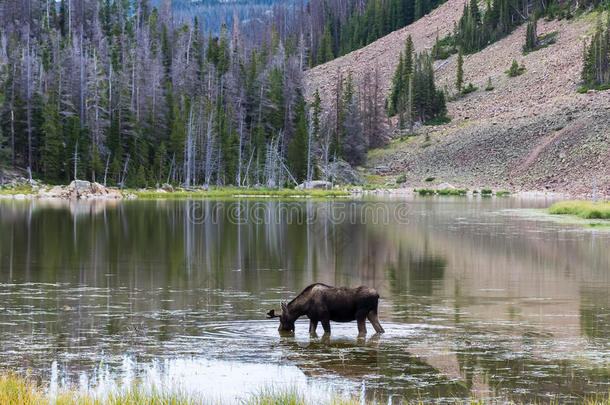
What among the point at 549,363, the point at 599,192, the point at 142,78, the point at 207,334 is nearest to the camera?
the point at 549,363

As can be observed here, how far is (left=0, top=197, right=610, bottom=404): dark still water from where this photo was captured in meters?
10.6

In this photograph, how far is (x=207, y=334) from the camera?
13.6 metres

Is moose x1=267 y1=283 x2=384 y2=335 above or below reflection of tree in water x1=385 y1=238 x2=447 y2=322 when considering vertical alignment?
above

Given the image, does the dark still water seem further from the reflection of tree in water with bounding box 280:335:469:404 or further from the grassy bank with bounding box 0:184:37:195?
the grassy bank with bounding box 0:184:37:195

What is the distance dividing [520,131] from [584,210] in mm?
69323

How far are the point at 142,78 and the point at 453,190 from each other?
4916 centimetres

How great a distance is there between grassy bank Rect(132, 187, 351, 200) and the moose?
221 ft

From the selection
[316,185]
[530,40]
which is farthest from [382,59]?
[316,185]

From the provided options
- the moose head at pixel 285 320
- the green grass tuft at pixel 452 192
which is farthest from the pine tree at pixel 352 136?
the moose head at pixel 285 320

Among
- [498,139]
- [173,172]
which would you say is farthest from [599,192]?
[173,172]

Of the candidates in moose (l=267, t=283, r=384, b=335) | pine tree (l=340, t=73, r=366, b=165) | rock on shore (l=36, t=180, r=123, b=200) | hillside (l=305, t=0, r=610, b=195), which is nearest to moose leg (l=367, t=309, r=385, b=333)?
moose (l=267, t=283, r=384, b=335)

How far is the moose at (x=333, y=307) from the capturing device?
1332cm

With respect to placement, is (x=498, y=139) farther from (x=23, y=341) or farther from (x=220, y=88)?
(x=23, y=341)

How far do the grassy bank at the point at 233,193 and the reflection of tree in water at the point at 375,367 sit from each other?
68692 millimetres
